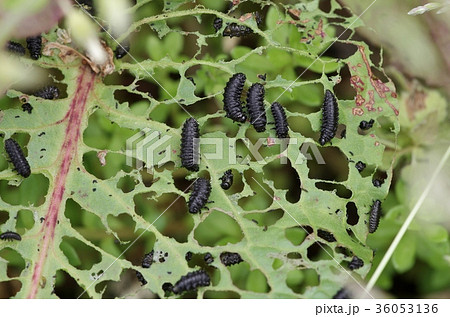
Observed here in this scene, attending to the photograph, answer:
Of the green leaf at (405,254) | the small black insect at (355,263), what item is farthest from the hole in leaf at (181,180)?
the green leaf at (405,254)

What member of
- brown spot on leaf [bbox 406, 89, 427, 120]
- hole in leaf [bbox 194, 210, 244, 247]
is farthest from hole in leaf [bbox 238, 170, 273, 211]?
brown spot on leaf [bbox 406, 89, 427, 120]

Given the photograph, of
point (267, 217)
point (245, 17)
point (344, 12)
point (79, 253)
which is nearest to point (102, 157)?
point (79, 253)

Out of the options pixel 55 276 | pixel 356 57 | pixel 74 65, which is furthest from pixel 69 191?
pixel 356 57

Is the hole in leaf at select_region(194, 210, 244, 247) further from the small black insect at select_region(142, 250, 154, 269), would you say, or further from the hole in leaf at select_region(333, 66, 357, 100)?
the hole in leaf at select_region(333, 66, 357, 100)

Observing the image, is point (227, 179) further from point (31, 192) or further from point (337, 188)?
point (31, 192)

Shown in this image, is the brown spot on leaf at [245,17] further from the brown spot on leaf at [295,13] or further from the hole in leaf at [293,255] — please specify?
the hole in leaf at [293,255]

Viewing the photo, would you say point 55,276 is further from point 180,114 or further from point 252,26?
point 252,26

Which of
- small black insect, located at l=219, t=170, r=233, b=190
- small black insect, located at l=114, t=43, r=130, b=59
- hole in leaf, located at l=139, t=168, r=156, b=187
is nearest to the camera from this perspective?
small black insect, located at l=219, t=170, r=233, b=190
